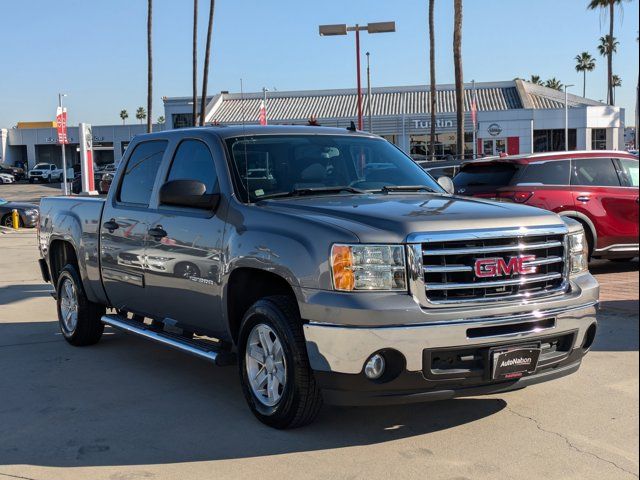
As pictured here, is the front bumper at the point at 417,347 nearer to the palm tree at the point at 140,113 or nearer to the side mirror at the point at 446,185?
the side mirror at the point at 446,185

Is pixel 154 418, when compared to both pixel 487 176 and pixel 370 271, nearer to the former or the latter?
pixel 370 271

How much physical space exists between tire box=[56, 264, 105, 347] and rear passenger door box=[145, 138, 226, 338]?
1.48 meters

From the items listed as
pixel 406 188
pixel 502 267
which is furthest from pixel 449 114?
pixel 502 267

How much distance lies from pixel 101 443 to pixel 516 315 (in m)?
2.61

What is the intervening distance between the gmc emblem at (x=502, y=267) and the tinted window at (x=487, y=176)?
21.6ft

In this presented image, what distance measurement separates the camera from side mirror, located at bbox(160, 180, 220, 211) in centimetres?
523

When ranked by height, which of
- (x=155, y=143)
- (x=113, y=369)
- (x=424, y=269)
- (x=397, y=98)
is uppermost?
(x=397, y=98)

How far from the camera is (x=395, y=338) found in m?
4.09

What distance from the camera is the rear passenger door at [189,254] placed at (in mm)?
→ 5242

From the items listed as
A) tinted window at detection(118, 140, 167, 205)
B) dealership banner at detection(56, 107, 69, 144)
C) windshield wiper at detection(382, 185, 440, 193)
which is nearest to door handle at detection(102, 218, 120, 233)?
tinted window at detection(118, 140, 167, 205)

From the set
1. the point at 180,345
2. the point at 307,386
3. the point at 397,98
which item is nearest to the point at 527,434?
the point at 307,386

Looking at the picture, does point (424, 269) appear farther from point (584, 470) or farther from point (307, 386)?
point (584, 470)

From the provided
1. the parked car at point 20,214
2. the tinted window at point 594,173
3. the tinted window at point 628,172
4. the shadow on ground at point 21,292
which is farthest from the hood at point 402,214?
the parked car at point 20,214

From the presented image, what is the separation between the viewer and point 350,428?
15.7 ft
